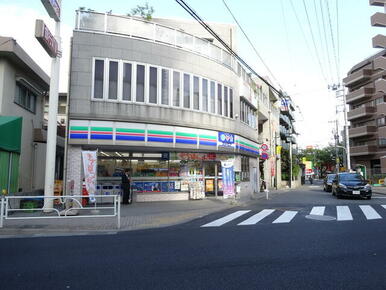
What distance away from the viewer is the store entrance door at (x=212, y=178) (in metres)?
18.8

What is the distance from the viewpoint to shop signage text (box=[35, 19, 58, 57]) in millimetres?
11156

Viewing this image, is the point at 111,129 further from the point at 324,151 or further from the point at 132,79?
the point at 324,151

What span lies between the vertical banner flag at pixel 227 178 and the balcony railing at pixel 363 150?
39.5m

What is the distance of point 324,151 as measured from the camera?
86.4 metres

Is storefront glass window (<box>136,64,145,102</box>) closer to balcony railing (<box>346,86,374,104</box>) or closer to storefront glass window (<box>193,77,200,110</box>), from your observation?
storefront glass window (<box>193,77,200,110</box>)

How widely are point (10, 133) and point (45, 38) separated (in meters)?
5.11

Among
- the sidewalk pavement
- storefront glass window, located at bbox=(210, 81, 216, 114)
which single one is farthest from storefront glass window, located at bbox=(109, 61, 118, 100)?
the sidewalk pavement

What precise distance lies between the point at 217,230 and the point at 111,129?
8.27 metres

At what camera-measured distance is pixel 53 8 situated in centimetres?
1190

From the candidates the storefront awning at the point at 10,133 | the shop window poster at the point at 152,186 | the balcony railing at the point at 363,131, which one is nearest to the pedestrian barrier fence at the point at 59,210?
the shop window poster at the point at 152,186

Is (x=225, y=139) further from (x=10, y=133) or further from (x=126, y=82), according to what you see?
(x=10, y=133)

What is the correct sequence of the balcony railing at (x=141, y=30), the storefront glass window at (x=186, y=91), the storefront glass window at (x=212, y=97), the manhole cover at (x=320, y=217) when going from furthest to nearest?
the storefront glass window at (x=212, y=97)
the storefront glass window at (x=186, y=91)
the balcony railing at (x=141, y=30)
the manhole cover at (x=320, y=217)

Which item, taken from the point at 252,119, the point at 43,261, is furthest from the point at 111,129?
the point at 252,119

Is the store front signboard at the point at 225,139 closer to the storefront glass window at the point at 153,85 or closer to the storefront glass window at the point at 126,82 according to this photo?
the storefront glass window at the point at 153,85
